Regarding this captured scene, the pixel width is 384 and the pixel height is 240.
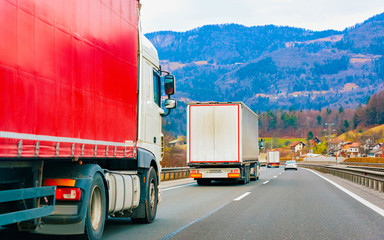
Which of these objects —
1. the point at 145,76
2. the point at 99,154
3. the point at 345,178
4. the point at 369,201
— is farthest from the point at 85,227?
the point at 345,178

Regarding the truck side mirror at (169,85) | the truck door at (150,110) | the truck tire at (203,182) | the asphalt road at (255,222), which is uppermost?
the truck side mirror at (169,85)

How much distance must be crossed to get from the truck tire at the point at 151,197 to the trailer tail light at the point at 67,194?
132 inches

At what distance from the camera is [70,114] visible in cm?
606

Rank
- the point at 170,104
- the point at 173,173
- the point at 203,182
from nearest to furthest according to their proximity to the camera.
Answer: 1. the point at 170,104
2. the point at 203,182
3. the point at 173,173

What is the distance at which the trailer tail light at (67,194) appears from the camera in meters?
6.21

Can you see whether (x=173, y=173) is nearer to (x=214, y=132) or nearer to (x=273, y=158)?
(x=214, y=132)

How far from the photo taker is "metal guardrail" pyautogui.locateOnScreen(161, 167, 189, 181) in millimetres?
27766

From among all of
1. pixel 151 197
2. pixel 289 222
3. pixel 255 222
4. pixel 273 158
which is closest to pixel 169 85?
pixel 151 197

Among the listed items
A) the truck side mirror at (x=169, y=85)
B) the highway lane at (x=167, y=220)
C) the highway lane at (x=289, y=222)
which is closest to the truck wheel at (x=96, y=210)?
the highway lane at (x=167, y=220)

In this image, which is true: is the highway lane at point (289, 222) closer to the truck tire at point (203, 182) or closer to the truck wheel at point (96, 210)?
the truck wheel at point (96, 210)

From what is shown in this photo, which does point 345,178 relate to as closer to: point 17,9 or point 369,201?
point 369,201

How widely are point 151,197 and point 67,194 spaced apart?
3858 mm

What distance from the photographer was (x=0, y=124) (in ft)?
14.8

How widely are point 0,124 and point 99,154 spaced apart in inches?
102
